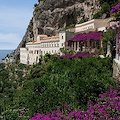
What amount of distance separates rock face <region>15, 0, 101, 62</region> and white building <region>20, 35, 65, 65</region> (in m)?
5.34

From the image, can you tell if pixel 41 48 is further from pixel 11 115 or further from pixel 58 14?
pixel 11 115

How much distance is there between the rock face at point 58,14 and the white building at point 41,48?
534 cm

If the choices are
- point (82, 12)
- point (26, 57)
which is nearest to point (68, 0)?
point (82, 12)

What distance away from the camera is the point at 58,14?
6075 cm

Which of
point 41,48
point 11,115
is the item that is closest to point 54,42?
point 41,48

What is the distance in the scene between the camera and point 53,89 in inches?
505

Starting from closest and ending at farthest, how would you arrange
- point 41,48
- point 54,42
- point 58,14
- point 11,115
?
point 11,115 < point 54,42 < point 41,48 < point 58,14

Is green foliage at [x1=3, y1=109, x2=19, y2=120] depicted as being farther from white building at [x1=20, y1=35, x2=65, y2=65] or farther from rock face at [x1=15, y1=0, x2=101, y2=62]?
rock face at [x1=15, y1=0, x2=101, y2=62]

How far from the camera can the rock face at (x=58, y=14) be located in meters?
59.2

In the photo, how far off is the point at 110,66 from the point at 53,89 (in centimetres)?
702

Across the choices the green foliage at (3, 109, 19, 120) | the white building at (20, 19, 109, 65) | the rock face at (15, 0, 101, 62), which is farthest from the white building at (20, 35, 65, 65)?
the green foliage at (3, 109, 19, 120)

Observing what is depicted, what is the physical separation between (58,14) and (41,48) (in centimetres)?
1736

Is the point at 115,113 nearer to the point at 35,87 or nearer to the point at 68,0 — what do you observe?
the point at 35,87

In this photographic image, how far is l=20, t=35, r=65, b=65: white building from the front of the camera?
4435cm
